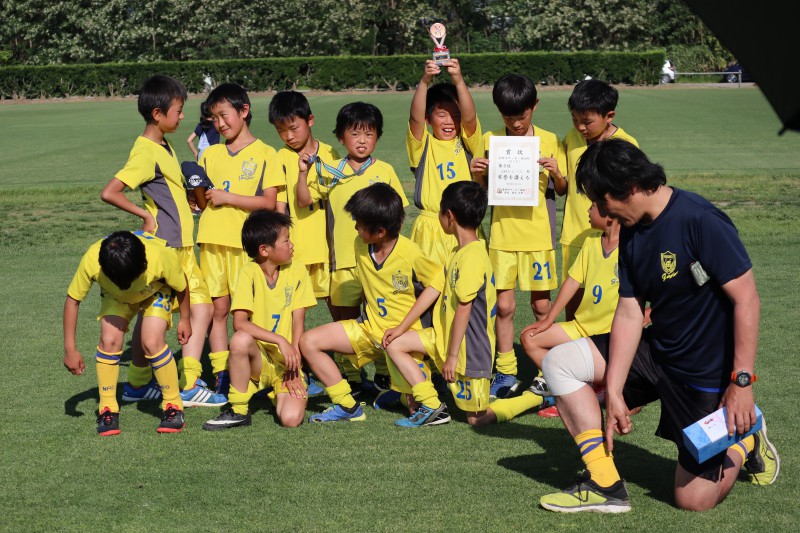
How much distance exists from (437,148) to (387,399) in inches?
72.3

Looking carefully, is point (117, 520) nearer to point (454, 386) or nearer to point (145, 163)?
point (454, 386)

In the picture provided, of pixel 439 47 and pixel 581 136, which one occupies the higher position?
pixel 439 47

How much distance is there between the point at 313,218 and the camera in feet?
22.6

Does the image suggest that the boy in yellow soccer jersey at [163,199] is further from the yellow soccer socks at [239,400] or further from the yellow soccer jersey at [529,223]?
the yellow soccer jersey at [529,223]

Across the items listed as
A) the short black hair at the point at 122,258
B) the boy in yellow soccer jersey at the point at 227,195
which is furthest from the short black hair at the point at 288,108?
the short black hair at the point at 122,258

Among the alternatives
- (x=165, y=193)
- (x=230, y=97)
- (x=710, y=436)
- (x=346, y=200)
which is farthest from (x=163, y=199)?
(x=710, y=436)

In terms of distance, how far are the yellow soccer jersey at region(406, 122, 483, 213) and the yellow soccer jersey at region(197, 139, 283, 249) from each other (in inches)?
38.8

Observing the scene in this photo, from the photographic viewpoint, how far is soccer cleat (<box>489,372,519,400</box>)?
21.6 ft

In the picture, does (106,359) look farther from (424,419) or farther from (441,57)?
(441,57)

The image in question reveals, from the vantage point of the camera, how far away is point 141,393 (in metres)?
6.57

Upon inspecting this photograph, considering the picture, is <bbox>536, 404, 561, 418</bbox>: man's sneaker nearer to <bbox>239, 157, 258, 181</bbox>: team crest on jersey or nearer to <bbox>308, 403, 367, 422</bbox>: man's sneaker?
<bbox>308, 403, 367, 422</bbox>: man's sneaker

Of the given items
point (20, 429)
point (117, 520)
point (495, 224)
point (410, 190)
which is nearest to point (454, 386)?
point (495, 224)

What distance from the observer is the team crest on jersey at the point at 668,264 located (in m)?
4.39

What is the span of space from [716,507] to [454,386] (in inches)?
72.3
